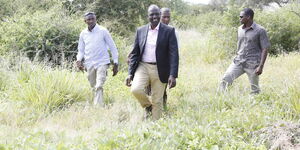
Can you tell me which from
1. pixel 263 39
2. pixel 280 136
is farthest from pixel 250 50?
pixel 280 136

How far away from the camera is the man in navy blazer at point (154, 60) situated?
5.20m

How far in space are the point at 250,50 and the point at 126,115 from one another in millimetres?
2515

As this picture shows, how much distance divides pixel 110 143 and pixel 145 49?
2085mm

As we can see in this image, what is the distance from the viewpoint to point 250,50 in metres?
6.16

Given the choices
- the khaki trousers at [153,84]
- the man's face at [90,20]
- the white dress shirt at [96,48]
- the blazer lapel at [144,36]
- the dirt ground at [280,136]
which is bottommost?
the dirt ground at [280,136]

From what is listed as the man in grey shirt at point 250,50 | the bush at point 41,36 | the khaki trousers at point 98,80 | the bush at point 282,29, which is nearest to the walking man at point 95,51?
the khaki trousers at point 98,80

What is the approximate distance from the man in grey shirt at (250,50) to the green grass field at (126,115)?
319mm

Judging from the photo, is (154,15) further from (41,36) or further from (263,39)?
(41,36)

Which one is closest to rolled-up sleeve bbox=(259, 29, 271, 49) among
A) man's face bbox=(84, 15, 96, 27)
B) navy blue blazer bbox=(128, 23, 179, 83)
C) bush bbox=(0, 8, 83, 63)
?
navy blue blazer bbox=(128, 23, 179, 83)

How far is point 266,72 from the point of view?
892 centimetres

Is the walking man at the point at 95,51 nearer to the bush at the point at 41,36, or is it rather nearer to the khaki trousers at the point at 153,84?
the khaki trousers at the point at 153,84

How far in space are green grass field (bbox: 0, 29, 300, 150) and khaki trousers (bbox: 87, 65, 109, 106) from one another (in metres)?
0.19

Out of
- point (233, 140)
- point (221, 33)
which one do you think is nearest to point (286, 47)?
Result: point (221, 33)

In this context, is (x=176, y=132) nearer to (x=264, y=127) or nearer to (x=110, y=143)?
(x=110, y=143)
